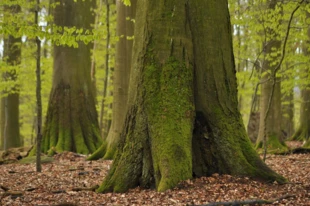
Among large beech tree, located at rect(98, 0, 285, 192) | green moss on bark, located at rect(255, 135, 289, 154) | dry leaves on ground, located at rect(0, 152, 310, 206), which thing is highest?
large beech tree, located at rect(98, 0, 285, 192)

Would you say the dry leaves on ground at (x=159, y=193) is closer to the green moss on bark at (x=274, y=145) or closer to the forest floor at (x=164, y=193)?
the forest floor at (x=164, y=193)

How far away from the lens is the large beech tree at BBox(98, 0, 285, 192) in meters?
5.08

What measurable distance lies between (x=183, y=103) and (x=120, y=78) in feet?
15.5

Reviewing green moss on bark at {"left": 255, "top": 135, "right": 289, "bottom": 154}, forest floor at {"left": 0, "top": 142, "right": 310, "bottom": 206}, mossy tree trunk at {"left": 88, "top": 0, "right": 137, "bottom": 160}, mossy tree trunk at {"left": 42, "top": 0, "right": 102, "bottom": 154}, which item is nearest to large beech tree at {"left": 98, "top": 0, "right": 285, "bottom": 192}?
forest floor at {"left": 0, "top": 142, "right": 310, "bottom": 206}

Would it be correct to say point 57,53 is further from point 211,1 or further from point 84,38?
point 211,1

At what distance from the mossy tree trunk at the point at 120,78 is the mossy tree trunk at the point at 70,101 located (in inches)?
59.1

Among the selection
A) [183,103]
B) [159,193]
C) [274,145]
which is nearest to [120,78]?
[183,103]

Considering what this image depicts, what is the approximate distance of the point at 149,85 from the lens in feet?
17.1

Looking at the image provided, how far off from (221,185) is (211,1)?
272 centimetres

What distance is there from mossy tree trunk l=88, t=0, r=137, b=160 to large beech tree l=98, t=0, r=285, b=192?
404cm

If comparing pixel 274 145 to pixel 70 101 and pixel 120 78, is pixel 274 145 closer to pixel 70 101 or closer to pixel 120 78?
pixel 120 78

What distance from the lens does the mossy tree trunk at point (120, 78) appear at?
9.48 m

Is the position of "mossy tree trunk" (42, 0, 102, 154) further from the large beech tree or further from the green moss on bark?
the large beech tree

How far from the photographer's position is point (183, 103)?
5.15 m
